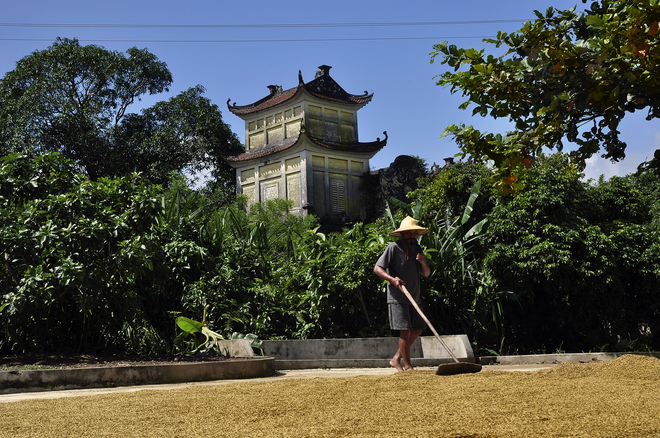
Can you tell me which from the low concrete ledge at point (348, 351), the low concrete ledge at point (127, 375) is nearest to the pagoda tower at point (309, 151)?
the low concrete ledge at point (348, 351)

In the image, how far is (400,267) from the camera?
22.4 feet

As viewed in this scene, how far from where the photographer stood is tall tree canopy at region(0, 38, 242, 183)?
28391 mm

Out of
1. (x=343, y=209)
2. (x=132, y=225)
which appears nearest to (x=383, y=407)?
(x=132, y=225)

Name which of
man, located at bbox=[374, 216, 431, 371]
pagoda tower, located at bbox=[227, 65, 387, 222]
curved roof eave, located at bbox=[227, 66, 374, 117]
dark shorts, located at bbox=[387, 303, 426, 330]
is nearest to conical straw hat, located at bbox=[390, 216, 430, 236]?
man, located at bbox=[374, 216, 431, 371]

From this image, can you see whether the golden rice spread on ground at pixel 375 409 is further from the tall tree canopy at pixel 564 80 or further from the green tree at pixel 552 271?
the green tree at pixel 552 271

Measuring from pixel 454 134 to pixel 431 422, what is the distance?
345 centimetres

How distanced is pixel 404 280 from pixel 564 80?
2.56m

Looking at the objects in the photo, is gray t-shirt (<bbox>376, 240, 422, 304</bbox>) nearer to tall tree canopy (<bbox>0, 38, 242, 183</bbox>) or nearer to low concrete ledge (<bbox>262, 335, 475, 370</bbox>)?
low concrete ledge (<bbox>262, 335, 475, 370</bbox>)

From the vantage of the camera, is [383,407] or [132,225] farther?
[132,225]

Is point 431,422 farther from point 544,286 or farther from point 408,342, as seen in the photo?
point 544,286

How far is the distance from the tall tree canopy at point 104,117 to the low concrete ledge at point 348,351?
21.4 meters

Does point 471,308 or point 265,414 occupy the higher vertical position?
point 471,308

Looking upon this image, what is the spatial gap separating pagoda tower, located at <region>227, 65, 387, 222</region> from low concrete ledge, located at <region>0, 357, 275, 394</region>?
2147 cm

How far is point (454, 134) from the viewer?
20.2ft
